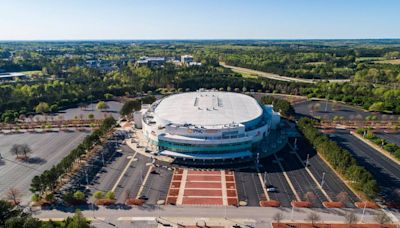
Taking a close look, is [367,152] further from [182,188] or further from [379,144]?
[182,188]

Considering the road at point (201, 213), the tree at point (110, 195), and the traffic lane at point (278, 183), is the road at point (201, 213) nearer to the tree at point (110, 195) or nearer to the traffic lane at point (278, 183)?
the tree at point (110, 195)

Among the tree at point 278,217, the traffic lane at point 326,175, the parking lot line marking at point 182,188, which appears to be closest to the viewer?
the tree at point 278,217

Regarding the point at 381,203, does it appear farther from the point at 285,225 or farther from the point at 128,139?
the point at 128,139

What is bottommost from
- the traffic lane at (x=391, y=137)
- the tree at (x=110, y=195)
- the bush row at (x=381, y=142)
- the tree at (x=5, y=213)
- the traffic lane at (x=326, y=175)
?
the traffic lane at (x=326, y=175)

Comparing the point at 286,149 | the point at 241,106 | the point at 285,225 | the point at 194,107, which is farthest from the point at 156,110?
the point at 285,225

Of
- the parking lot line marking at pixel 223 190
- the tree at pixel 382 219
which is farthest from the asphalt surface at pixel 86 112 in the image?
the tree at pixel 382 219

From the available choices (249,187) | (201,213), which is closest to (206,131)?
(249,187)
